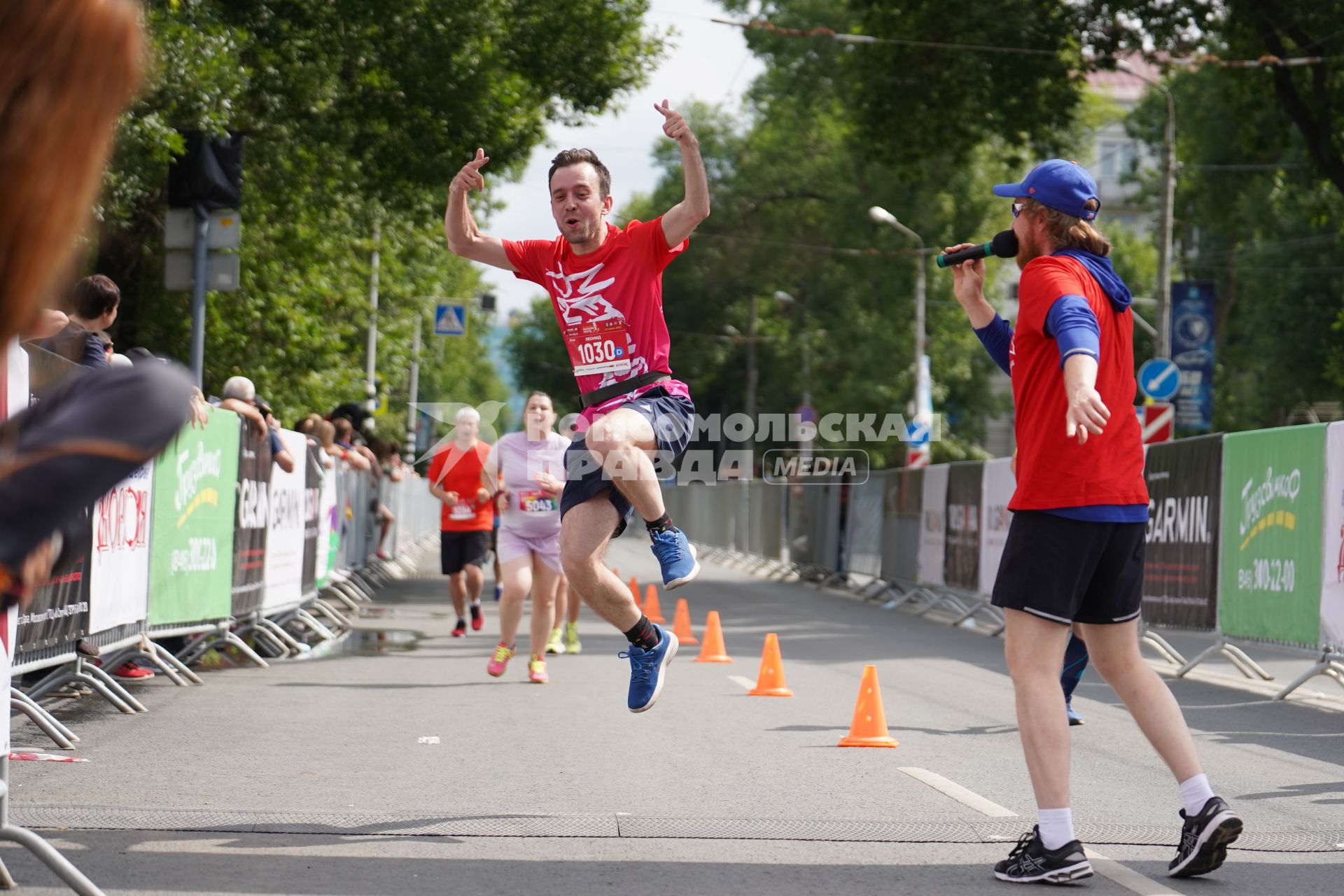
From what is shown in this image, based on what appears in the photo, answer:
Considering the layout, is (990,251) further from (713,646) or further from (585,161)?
(713,646)

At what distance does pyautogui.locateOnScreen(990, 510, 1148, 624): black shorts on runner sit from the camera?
4.96 meters

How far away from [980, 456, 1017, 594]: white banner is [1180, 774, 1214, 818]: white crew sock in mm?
12760

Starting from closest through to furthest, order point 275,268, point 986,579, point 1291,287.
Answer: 1. point 986,579
2. point 275,268
3. point 1291,287

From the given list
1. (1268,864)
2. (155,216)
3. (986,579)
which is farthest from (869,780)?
(155,216)

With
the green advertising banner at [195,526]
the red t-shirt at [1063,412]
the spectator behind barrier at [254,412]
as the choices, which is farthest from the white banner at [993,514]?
the red t-shirt at [1063,412]

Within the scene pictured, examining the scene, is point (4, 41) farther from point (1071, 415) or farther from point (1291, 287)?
point (1291, 287)

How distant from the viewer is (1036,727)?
4.98 m

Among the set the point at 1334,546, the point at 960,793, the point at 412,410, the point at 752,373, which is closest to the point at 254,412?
the point at 960,793

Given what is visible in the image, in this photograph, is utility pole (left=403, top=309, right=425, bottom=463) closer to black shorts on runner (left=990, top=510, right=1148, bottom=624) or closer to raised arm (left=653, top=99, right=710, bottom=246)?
raised arm (left=653, top=99, right=710, bottom=246)

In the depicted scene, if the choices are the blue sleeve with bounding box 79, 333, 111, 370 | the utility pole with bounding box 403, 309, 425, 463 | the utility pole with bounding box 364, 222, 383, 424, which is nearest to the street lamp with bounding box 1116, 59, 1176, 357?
the utility pole with bounding box 364, 222, 383, 424

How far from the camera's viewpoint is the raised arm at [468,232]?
6531mm

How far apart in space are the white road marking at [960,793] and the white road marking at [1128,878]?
73 cm

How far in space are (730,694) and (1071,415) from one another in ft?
21.4

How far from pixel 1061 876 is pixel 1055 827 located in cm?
14
